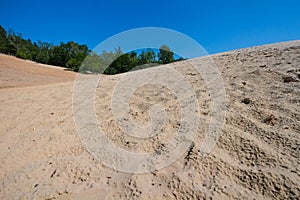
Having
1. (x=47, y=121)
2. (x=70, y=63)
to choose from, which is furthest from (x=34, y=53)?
(x=47, y=121)

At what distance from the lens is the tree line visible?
22969 millimetres

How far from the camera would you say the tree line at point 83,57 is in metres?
23.0

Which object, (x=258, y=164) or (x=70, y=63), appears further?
(x=70, y=63)

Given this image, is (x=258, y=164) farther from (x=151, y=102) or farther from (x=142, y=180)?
(x=151, y=102)

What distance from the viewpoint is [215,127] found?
1638 millimetres

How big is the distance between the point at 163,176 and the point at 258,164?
659 mm

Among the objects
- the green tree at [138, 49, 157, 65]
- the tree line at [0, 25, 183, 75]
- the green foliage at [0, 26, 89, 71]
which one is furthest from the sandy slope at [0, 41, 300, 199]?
the green foliage at [0, 26, 89, 71]

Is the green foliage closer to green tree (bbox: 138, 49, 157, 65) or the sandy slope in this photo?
green tree (bbox: 138, 49, 157, 65)

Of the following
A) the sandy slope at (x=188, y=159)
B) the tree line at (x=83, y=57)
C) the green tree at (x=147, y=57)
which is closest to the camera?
the sandy slope at (x=188, y=159)

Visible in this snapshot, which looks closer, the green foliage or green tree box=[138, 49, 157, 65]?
green tree box=[138, 49, 157, 65]

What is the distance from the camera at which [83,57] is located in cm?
3375

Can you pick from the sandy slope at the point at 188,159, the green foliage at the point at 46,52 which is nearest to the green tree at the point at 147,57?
the green foliage at the point at 46,52

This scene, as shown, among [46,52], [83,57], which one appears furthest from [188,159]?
[46,52]

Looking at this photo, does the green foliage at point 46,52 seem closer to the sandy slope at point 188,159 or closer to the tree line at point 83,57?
the tree line at point 83,57
